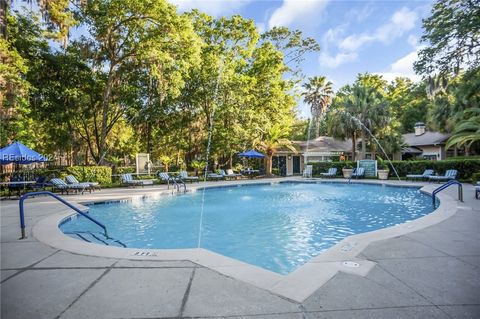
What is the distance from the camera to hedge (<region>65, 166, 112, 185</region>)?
16.2 m

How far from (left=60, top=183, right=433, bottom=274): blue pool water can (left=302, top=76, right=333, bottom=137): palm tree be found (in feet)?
101

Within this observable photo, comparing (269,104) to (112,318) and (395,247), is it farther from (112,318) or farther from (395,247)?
(112,318)

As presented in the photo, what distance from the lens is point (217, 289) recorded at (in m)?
3.16

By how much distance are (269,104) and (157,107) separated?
10.6 metres

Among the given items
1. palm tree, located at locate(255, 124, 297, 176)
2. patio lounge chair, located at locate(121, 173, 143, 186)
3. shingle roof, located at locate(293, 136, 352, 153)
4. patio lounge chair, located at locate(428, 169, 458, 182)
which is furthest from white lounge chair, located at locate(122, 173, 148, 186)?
shingle roof, located at locate(293, 136, 352, 153)

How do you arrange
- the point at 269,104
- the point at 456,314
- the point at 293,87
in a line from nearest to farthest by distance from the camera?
1. the point at 456,314
2. the point at 269,104
3. the point at 293,87

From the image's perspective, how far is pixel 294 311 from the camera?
8.79 feet

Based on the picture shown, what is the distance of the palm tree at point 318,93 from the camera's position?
41.4 meters

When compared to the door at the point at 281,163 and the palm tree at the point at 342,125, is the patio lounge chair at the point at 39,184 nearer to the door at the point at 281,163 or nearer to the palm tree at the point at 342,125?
the door at the point at 281,163

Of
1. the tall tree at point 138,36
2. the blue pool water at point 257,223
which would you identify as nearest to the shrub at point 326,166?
the blue pool water at point 257,223

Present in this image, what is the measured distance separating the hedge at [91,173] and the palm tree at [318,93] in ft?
105

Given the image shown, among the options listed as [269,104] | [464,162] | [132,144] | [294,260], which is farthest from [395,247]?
[132,144]

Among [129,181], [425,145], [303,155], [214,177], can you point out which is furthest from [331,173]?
[129,181]

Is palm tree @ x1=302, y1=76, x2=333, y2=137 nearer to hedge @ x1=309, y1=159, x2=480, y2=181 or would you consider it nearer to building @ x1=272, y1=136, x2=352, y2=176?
building @ x1=272, y1=136, x2=352, y2=176
